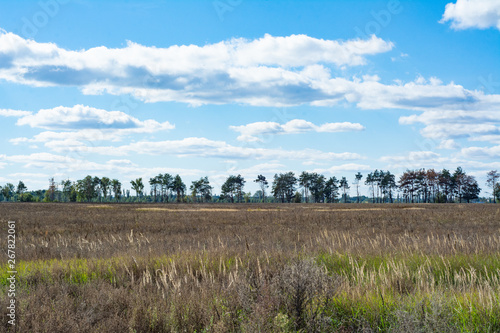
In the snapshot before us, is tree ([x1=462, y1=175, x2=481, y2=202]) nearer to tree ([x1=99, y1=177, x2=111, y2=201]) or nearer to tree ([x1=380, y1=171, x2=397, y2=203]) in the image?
tree ([x1=380, y1=171, x2=397, y2=203])

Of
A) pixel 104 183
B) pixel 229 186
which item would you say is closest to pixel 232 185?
pixel 229 186

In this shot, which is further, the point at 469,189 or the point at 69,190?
the point at 69,190

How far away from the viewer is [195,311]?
527cm

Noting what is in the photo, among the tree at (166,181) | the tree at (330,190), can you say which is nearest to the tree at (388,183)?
the tree at (330,190)

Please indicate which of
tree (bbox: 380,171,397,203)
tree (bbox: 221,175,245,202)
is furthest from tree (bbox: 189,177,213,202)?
tree (bbox: 380,171,397,203)

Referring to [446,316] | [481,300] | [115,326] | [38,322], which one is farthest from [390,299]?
[38,322]

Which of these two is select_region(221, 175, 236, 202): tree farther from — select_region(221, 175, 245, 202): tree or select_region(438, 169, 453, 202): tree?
select_region(438, 169, 453, 202): tree

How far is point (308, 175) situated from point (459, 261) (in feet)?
509

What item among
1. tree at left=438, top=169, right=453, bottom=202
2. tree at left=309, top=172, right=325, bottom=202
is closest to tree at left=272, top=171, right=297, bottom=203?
tree at left=309, top=172, right=325, bottom=202

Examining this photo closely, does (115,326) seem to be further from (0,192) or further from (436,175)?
(0,192)

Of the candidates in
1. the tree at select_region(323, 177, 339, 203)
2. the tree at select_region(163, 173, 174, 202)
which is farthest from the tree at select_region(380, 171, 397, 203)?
the tree at select_region(163, 173, 174, 202)

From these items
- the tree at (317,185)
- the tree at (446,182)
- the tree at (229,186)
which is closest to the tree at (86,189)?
the tree at (229,186)

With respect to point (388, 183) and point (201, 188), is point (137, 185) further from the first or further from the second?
point (388, 183)

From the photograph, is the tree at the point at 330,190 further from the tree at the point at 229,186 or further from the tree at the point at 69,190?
the tree at the point at 69,190
